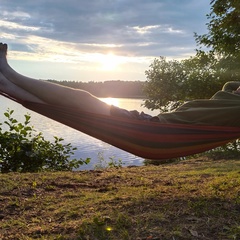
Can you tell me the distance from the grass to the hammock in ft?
0.94

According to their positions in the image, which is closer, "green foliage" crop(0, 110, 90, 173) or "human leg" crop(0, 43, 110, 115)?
"human leg" crop(0, 43, 110, 115)

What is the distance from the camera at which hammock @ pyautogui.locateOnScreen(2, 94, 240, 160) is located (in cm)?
233

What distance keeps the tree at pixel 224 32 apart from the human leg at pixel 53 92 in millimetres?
5291

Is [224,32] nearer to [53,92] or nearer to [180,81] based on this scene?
[180,81]

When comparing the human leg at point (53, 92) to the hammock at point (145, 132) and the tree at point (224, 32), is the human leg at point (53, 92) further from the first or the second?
the tree at point (224, 32)

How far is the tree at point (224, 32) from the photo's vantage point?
743cm

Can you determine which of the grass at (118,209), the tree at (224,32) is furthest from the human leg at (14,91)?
the tree at (224,32)

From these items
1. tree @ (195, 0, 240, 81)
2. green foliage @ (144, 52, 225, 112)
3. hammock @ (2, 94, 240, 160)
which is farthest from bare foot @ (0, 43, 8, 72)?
green foliage @ (144, 52, 225, 112)

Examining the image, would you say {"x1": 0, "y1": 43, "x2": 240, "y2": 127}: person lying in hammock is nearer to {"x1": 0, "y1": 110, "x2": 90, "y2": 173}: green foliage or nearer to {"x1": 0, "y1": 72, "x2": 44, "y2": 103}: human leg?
{"x1": 0, "y1": 72, "x2": 44, "y2": 103}: human leg

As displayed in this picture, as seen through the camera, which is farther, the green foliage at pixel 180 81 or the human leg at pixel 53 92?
the green foliage at pixel 180 81

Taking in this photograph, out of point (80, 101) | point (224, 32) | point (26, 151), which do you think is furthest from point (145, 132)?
point (224, 32)

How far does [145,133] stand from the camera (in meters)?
2.34

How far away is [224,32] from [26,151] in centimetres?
520

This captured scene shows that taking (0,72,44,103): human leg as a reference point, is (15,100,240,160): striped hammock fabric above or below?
below
